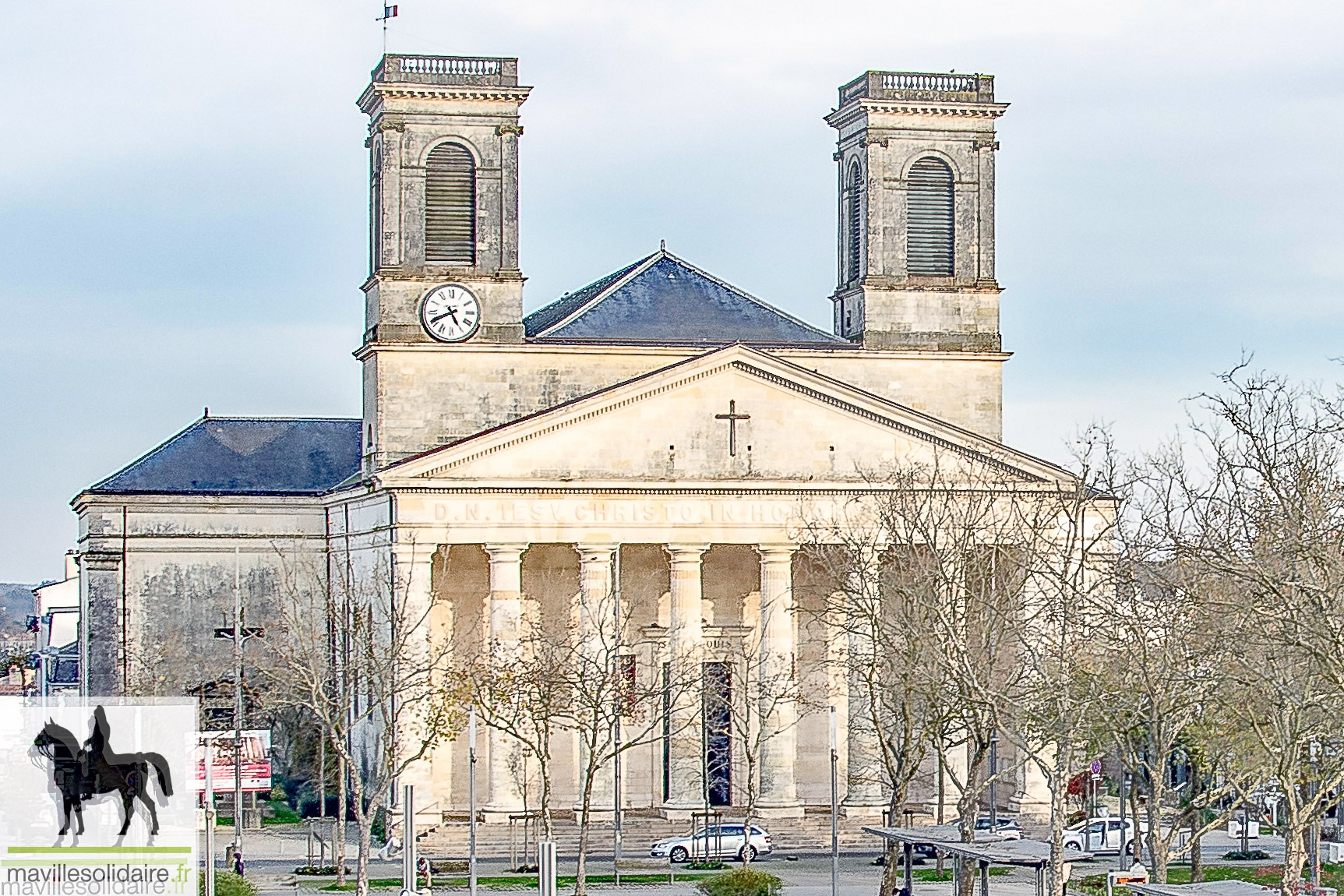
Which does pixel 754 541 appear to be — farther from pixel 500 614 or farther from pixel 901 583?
pixel 901 583

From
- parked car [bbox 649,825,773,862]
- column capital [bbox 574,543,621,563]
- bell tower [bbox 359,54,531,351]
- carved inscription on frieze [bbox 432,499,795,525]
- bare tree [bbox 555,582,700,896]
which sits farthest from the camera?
bell tower [bbox 359,54,531,351]

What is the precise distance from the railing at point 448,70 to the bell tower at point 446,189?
22 mm

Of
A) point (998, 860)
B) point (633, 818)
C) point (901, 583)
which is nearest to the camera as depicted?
point (998, 860)

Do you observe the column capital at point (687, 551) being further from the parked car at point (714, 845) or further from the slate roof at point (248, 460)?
the slate roof at point (248, 460)

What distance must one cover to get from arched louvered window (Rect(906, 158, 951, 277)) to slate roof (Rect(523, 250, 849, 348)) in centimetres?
344

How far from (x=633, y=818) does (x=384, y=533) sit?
33.8ft

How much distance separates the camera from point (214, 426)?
8231 cm

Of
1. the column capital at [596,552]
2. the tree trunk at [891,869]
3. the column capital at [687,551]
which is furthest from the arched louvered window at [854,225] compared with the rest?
the tree trunk at [891,869]

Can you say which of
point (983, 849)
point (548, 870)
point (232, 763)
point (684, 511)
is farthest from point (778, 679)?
point (983, 849)

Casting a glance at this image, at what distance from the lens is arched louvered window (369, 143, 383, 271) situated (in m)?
64.9

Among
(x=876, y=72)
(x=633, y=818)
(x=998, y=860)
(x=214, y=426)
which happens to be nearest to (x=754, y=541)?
(x=633, y=818)

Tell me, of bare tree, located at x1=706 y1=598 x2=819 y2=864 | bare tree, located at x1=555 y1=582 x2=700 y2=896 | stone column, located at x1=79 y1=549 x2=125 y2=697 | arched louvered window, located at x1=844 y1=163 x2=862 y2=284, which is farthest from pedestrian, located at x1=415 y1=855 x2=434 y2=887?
arched louvered window, located at x1=844 y1=163 x2=862 y2=284

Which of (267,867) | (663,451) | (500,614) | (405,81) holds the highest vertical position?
(405,81)

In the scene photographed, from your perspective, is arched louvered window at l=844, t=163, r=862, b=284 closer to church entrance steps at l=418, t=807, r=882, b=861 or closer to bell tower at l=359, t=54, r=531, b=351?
bell tower at l=359, t=54, r=531, b=351
